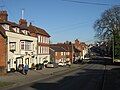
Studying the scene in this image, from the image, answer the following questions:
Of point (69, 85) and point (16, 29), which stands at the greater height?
point (16, 29)

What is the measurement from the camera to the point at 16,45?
57.8 metres

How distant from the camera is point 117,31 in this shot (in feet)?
320

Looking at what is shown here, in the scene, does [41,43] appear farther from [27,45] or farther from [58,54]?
[58,54]

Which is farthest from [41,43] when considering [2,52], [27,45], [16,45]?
[2,52]

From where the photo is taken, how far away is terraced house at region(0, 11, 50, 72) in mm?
51469

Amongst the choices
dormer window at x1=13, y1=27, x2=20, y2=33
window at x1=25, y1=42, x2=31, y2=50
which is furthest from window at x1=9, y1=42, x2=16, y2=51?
window at x1=25, y1=42, x2=31, y2=50

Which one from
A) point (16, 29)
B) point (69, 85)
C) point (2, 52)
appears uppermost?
point (16, 29)

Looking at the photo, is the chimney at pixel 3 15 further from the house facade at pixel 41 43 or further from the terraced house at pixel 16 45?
the house facade at pixel 41 43

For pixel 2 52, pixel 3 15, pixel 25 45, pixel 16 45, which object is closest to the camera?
pixel 2 52

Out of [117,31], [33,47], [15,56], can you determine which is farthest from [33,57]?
[117,31]

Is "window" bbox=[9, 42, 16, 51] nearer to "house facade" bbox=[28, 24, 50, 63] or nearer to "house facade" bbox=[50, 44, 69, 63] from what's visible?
"house facade" bbox=[28, 24, 50, 63]

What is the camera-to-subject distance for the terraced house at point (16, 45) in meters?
51.5

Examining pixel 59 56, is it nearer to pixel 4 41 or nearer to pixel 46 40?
pixel 46 40

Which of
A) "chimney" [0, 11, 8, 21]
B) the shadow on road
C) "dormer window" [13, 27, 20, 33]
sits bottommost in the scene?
the shadow on road
